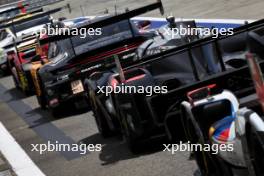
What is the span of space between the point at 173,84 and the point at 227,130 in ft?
11.9

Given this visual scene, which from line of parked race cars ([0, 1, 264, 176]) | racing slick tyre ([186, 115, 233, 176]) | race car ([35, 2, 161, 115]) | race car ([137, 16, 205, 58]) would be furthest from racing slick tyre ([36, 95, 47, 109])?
racing slick tyre ([186, 115, 233, 176])

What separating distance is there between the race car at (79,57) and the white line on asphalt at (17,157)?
3.96 ft

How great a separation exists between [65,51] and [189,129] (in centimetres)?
792

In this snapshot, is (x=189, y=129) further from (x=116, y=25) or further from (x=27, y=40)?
(x=27, y=40)

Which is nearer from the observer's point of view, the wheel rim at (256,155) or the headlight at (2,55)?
the wheel rim at (256,155)

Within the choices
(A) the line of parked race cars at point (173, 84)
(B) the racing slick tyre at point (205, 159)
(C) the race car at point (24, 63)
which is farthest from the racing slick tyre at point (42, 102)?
(B) the racing slick tyre at point (205, 159)

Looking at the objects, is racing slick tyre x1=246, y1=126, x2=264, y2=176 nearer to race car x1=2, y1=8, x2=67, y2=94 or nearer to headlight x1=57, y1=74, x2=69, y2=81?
headlight x1=57, y1=74, x2=69, y2=81

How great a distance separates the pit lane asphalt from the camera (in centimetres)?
862

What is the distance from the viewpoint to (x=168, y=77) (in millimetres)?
9516

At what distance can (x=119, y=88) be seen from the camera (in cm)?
934

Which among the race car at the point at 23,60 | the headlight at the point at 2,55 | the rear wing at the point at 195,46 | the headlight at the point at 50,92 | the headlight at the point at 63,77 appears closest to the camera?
the rear wing at the point at 195,46

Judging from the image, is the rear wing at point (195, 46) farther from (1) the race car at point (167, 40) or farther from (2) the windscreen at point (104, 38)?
(2) the windscreen at point (104, 38)

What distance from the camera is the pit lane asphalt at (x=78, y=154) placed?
28.3ft

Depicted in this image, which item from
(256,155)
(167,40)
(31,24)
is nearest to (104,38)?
(167,40)
